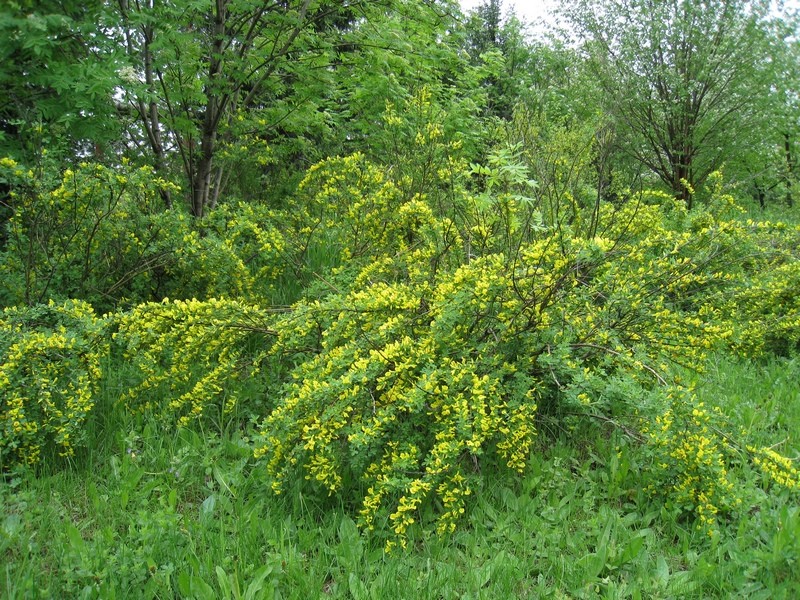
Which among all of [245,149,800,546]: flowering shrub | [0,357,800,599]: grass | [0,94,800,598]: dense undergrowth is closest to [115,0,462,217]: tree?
[0,94,800,598]: dense undergrowth

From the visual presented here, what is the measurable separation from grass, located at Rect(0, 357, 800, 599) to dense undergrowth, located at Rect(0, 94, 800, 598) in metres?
0.01

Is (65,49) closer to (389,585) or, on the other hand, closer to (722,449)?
(389,585)

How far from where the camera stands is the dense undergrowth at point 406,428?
2459 millimetres

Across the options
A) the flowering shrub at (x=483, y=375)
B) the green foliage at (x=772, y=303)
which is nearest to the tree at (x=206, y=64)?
the flowering shrub at (x=483, y=375)

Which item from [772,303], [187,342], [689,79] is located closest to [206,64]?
[187,342]

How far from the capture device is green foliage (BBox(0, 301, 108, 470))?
2.88 m

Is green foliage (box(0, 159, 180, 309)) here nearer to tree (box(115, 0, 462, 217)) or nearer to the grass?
tree (box(115, 0, 462, 217))

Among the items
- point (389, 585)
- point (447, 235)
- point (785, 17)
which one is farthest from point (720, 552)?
point (785, 17)

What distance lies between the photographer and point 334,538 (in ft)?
8.76

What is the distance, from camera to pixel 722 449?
9.24 feet

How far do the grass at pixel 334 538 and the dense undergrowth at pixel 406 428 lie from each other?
0.04 feet

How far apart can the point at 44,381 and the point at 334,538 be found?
153 cm

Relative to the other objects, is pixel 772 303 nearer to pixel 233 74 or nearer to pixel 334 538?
pixel 334 538

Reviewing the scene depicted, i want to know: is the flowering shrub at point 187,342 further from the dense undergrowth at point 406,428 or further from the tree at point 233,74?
the tree at point 233,74
